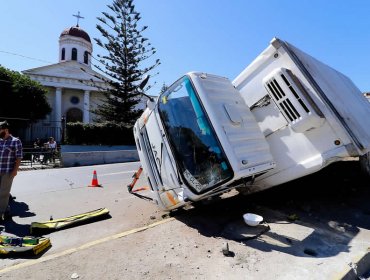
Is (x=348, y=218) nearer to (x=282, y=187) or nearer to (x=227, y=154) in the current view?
(x=282, y=187)

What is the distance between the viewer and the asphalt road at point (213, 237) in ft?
9.25

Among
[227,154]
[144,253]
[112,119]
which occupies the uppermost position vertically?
[112,119]

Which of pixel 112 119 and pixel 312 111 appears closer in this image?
pixel 312 111

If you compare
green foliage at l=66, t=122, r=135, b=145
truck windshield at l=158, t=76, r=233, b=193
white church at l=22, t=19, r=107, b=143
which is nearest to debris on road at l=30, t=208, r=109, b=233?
truck windshield at l=158, t=76, r=233, b=193

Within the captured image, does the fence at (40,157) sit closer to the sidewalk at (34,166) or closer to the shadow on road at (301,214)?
the sidewalk at (34,166)

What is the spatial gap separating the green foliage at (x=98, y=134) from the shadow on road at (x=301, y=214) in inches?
601

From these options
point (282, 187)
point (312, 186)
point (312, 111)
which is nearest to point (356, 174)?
point (312, 186)

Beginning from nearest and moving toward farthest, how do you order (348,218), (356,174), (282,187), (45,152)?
1. (348,218)
2. (282,187)
3. (356,174)
4. (45,152)

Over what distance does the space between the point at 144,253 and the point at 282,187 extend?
3.65m

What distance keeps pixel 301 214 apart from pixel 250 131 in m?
1.69

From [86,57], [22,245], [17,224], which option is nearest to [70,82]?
[86,57]

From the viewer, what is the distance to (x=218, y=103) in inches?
152

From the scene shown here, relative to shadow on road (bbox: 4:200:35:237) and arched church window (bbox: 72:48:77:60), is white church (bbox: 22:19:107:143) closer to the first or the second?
arched church window (bbox: 72:48:77:60)

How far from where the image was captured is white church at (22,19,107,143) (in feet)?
120
